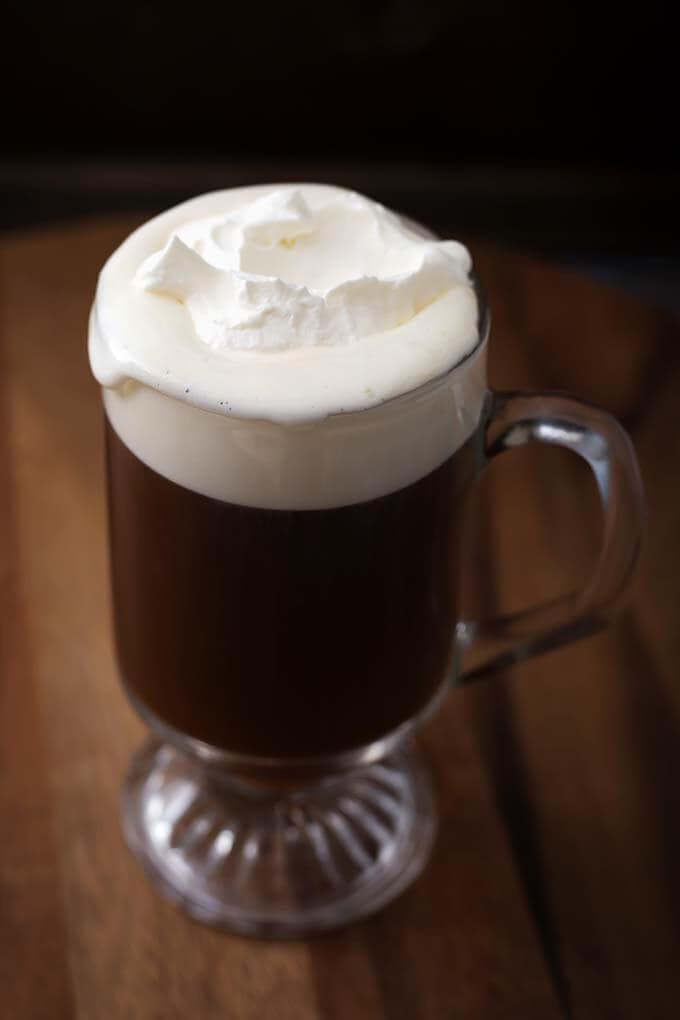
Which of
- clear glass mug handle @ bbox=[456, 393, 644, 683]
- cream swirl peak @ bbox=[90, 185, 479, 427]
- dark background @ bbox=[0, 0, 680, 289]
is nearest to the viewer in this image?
cream swirl peak @ bbox=[90, 185, 479, 427]

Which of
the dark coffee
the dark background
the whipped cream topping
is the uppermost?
the whipped cream topping

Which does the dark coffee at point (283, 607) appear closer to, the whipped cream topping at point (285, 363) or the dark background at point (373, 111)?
the whipped cream topping at point (285, 363)

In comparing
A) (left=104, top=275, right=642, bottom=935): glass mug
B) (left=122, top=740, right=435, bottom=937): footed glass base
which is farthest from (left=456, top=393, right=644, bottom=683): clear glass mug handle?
(left=122, top=740, right=435, bottom=937): footed glass base

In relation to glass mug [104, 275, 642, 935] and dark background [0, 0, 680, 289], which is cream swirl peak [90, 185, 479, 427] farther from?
dark background [0, 0, 680, 289]

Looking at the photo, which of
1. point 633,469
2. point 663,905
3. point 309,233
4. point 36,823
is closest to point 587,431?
point 633,469

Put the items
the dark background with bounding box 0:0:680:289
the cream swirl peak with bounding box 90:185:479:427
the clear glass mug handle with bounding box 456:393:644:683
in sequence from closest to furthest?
the cream swirl peak with bounding box 90:185:479:427 < the clear glass mug handle with bounding box 456:393:644:683 < the dark background with bounding box 0:0:680:289

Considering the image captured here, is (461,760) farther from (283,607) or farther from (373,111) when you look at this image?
(373,111)
